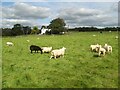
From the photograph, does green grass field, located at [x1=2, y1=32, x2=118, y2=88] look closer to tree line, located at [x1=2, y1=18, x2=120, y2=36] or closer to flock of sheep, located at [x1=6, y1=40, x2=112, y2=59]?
flock of sheep, located at [x1=6, y1=40, x2=112, y2=59]

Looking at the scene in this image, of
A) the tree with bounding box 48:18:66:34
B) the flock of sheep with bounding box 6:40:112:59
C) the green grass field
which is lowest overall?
the green grass field

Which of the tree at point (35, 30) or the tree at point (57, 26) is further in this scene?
the tree at point (35, 30)

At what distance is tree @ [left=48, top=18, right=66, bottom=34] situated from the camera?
123688 millimetres

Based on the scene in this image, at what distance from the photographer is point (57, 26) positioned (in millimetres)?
127750

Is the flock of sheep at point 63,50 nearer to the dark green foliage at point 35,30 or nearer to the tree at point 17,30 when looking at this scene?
the tree at point 17,30

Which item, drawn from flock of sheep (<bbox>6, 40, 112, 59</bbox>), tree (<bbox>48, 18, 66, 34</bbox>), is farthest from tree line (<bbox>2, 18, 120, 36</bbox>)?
flock of sheep (<bbox>6, 40, 112, 59</bbox>)

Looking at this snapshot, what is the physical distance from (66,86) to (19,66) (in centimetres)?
659

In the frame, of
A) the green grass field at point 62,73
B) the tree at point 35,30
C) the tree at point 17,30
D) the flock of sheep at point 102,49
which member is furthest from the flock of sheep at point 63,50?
the tree at point 35,30

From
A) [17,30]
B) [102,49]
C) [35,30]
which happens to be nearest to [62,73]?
[102,49]

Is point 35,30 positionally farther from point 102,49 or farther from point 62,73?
point 62,73

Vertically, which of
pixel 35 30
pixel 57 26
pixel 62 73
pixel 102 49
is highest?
pixel 57 26

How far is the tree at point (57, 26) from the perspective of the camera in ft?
406

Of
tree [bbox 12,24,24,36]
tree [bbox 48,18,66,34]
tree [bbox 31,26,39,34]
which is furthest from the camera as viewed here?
tree [bbox 31,26,39,34]

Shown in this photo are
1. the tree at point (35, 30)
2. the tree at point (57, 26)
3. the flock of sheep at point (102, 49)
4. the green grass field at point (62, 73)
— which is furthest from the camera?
the tree at point (35, 30)
